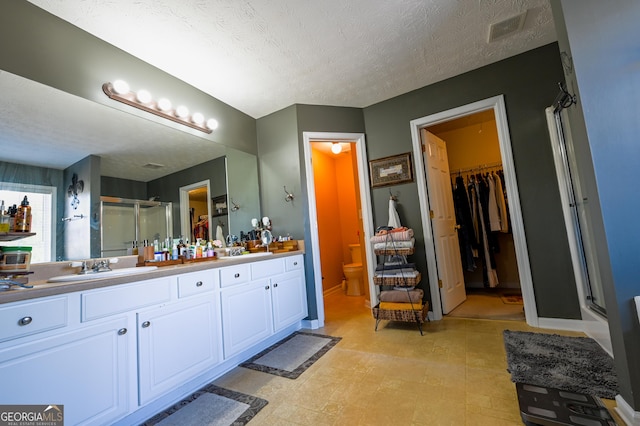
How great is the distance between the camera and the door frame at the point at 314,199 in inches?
112

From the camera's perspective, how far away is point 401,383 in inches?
64.4

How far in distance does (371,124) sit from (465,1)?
4.87 ft

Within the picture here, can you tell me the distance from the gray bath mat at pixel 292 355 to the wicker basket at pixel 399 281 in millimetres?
666

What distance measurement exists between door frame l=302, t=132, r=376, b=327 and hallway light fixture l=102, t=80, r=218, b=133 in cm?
105

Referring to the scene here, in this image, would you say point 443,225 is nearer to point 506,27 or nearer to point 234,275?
point 506,27

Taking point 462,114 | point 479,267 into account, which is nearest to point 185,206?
point 462,114

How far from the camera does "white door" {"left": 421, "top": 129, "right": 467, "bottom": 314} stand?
9.37 ft

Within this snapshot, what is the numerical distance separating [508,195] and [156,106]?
3261 mm

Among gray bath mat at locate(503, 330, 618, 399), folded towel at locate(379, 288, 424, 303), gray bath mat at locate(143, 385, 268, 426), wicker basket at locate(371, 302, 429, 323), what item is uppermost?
folded towel at locate(379, 288, 424, 303)

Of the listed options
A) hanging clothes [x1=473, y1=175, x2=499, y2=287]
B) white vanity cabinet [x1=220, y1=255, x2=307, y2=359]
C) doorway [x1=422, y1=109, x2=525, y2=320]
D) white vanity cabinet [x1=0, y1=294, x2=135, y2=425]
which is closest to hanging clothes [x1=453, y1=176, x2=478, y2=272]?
doorway [x1=422, y1=109, x2=525, y2=320]

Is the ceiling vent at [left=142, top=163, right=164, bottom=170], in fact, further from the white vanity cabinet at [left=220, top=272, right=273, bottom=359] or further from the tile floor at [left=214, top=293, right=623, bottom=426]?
the tile floor at [left=214, top=293, right=623, bottom=426]

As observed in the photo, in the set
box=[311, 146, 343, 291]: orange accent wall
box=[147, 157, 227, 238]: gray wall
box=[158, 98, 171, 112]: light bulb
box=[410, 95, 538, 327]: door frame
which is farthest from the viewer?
box=[311, 146, 343, 291]: orange accent wall

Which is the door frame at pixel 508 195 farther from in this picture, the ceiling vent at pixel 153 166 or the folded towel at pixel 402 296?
the ceiling vent at pixel 153 166

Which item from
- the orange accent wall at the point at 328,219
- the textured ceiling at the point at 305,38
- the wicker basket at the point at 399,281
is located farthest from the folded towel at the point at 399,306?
the textured ceiling at the point at 305,38
